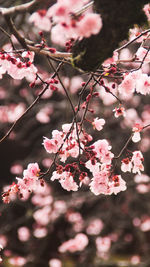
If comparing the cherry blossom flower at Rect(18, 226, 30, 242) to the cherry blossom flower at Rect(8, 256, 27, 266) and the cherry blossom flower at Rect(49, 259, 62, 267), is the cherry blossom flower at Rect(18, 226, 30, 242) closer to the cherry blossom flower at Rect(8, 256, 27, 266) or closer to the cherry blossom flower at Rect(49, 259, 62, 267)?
the cherry blossom flower at Rect(8, 256, 27, 266)

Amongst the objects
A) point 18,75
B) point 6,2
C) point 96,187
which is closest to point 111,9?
point 18,75

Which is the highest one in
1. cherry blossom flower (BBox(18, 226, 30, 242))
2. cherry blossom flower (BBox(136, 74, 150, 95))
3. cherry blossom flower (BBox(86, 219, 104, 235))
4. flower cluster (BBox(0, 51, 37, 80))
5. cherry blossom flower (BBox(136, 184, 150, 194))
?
cherry blossom flower (BBox(136, 184, 150, 194))

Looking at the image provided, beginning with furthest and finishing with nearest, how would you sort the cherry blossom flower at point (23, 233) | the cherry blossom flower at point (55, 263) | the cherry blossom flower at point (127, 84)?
the cherry blossom flower at point (23, 233), the cherry blossom flower at point (55, 263), the cherry blossom flower at point (127, 84)

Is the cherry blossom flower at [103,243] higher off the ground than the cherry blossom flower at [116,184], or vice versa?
the cherry blossom flower at [103,243]

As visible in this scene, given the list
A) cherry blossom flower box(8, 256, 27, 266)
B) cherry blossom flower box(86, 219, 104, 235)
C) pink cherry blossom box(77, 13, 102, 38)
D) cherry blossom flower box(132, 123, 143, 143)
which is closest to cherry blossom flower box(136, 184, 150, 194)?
cherry blossom flower box(86, 219, 104, 235)

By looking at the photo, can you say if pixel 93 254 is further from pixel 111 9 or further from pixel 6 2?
pixel 111 9

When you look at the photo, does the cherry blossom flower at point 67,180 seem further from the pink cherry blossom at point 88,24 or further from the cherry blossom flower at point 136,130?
the pink cherry blossom at point 88,24

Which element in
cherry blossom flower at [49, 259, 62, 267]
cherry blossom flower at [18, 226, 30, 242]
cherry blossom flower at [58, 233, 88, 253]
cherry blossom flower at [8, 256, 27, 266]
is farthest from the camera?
cherry blossom flower at [18, 226, 30, 242]

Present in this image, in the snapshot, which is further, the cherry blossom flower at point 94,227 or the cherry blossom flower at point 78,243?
the cherry blossom flower at point 94,227

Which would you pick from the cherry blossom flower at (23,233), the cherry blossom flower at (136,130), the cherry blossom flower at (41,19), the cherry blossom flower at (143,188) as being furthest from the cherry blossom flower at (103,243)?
the cherry blossom flower at (41,19)

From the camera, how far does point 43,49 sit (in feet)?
5.24

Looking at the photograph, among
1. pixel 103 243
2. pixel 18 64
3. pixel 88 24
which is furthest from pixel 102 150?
pixel 103 243

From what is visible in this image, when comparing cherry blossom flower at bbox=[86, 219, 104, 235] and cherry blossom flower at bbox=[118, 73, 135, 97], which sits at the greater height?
cherry blossom flower at bbox=[86, 219, 104, 235]

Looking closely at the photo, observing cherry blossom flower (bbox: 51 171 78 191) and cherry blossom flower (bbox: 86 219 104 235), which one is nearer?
cherry blossom flower (bbox: 51 171 78 191)
